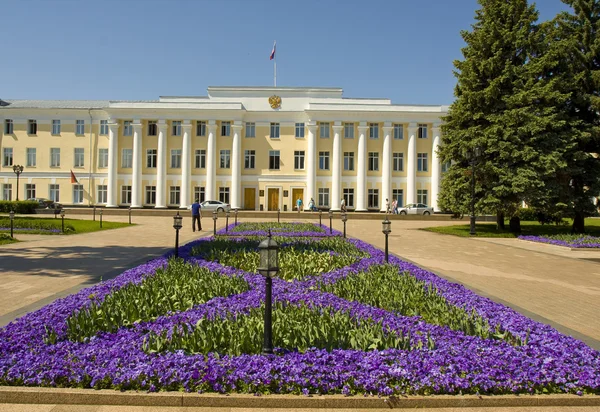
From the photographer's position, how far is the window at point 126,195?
160 feet

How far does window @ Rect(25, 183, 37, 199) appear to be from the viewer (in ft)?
162

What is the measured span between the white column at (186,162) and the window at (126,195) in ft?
20.6

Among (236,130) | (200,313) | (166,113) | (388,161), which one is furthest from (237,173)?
(200,313)

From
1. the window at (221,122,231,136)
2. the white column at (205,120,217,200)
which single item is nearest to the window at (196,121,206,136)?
the white column at (205,120,217,200)

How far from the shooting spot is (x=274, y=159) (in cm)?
4853

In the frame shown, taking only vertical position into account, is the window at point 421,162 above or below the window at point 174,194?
above

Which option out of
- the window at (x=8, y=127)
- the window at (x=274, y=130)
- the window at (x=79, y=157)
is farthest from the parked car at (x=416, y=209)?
the window at (x=8, y=127)

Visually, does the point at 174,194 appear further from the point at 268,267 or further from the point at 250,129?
the point at 268,267

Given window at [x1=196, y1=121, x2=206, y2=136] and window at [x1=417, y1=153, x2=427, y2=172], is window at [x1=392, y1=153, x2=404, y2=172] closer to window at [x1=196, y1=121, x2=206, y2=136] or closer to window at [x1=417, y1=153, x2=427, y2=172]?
window at [x1=417, y1=153, x2=427, y2=172]

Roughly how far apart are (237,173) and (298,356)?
1731 inches

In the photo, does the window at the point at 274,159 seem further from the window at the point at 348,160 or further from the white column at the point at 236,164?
the window at the point at 348,160

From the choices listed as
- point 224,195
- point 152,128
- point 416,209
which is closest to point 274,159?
point 224,195

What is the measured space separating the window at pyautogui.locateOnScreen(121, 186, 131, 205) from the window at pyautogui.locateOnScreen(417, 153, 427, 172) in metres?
32.3

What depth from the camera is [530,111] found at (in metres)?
23.9
